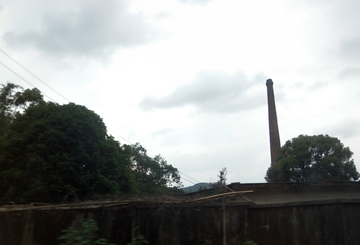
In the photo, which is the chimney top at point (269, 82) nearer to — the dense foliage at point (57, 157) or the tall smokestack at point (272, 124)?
the tall smokestack at point (272, 124)

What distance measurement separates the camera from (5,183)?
12953mm

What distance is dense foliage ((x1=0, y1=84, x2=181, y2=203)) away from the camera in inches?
484

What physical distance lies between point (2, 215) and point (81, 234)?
160 cm

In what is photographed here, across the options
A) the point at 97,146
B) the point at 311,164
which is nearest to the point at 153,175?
the point at 311,164

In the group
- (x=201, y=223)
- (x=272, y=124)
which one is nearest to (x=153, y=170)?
(x=272, y=124)

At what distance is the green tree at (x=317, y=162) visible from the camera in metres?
23.8

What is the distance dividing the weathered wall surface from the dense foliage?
628 centimetres

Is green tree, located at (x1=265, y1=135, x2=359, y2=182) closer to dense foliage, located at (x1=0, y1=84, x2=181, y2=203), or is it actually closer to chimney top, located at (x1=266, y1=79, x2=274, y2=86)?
chimney top, located at (x1=266, y1=79, x2=274, y2=86)

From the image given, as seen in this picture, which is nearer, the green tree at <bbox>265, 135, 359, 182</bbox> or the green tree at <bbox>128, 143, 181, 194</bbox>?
the green tree at <bbox>265, 135, 359, 182</bbox>

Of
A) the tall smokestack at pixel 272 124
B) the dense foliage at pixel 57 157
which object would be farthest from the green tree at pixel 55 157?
the tall smokestack at pixel 272 124

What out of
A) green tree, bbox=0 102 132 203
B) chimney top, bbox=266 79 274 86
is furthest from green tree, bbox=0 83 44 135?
chimney top, bbox=266 79 274 86

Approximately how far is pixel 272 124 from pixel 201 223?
29845 mm

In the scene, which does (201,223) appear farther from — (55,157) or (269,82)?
(269,82)

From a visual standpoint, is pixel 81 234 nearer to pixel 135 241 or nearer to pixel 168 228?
pixel 135 241
